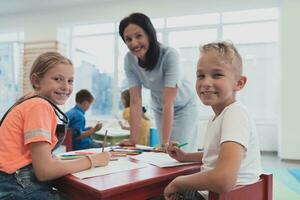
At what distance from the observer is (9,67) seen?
6.80 m

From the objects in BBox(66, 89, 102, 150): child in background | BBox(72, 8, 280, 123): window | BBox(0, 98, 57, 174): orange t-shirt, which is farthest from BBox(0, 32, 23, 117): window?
BBox(0, 98, 57, 174): orange t-shirt

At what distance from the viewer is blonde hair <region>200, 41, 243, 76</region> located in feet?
3.25

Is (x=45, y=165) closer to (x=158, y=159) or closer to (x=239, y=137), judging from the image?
(x=158, y=159)

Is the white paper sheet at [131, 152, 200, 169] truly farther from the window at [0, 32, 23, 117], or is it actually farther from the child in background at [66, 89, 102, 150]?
the window at [0, 32, 23, 117]

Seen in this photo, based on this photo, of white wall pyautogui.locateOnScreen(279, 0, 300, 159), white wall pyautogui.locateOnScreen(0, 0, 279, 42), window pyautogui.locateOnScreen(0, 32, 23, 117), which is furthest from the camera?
window pyautogui.locateOnScreen(0, 32, 23, 117)

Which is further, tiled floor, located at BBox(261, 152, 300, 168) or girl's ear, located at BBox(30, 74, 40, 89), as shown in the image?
tiled floor, located at BBox(261, 152, 300, 168)

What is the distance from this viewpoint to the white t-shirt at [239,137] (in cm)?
87

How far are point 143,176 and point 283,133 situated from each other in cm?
400

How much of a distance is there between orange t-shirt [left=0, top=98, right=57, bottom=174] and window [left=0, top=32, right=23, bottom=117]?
6003 millimetres

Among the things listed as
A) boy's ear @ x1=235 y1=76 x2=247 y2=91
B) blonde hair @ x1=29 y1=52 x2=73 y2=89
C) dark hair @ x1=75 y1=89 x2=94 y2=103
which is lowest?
dark hair @ x1=75 y1=89 x2=94 y2=103

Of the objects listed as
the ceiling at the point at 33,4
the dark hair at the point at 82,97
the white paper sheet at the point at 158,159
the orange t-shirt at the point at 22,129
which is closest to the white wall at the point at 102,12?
the ceiling at the point at 33,4

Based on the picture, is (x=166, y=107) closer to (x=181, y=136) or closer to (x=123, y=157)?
(x=181, y=136)

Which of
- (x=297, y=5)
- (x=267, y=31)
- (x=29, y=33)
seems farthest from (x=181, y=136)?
(x=29, y=33)

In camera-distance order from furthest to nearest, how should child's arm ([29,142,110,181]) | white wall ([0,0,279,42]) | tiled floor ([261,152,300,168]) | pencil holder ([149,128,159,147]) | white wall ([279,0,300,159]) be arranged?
1. white wall ([0,0,279,42])
2. white wall ([279,0,300,159])
3. tiled floor ([261,152,300,168])
4. pencil holder ([149,128,159,147])
5. child's arm ([29,142,110,181])
